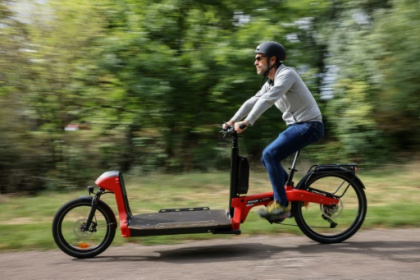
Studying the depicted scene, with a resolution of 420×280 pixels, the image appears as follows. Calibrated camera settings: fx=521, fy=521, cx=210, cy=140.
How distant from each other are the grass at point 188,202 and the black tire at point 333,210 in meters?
0.29

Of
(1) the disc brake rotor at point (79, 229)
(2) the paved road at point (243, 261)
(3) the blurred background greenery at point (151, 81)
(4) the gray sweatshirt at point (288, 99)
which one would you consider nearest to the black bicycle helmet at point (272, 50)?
(4) the gray sweatshirt at point (288, 99)

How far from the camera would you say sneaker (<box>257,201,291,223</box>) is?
18.5 feet

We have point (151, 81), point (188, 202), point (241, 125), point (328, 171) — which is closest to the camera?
point (241, 125)

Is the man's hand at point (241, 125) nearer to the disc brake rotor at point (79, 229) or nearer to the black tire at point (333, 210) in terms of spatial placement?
the black tire at point (333, 210)

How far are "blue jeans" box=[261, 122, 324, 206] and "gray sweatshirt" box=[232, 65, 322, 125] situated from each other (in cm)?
13

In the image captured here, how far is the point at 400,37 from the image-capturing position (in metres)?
11.6

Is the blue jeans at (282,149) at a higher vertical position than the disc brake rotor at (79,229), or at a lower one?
higher

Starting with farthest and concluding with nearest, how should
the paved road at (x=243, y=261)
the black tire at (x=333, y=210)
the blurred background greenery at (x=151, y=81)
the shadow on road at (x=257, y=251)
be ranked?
the blurred background greenery at (x=151, y=81) → the black tire at (x=333, y=210) → the shadow on road at (x=257, y=251) → the paved road at (x=243, y=261)

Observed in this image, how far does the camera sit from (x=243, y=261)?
5.07 metres

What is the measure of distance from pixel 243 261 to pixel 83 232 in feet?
5.62

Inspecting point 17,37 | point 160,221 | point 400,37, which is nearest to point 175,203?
point 160,221

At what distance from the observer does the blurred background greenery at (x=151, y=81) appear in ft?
35.5

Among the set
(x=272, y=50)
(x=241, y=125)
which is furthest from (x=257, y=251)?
(x=272, y=50)

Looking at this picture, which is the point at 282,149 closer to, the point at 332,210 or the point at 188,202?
the point at 332,210
